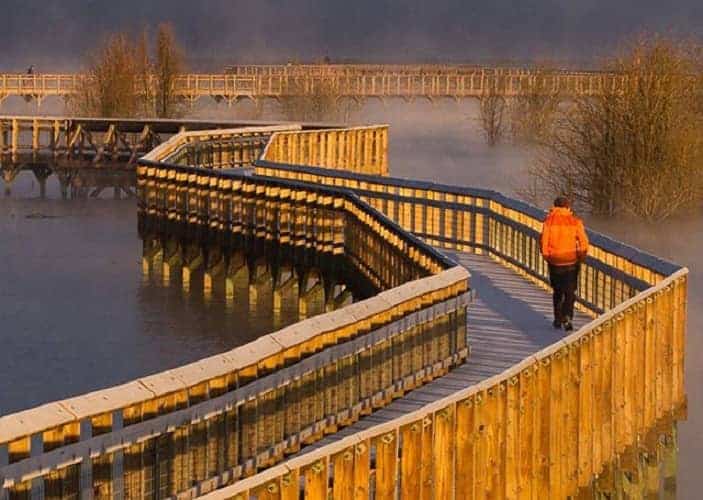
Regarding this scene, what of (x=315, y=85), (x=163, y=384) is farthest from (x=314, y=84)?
(x=163, y=384)

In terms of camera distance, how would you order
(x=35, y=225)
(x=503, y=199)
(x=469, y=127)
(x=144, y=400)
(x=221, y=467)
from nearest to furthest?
(x=144, y=400) → (x=221, y=467) → (x=503, y=199) → (x=35, y=225) → (x=469, y=127)

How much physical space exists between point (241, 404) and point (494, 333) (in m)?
8.24

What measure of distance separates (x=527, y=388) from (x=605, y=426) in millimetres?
3226

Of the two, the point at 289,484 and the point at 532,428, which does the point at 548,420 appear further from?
the point at 289,484

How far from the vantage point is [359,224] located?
37969 millimetres

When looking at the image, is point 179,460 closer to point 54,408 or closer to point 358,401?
point 54,408

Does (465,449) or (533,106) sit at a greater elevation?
(465,449)

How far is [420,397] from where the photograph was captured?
2386cm

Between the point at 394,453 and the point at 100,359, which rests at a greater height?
the point at 394,453

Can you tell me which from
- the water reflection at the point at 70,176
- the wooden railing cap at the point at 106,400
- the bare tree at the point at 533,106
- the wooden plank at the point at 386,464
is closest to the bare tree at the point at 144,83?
the bare tree at the point at 533,106

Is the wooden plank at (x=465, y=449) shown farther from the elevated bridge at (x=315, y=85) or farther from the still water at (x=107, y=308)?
the elevated bridge at (x=315, y=85)

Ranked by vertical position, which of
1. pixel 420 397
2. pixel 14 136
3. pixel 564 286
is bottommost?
pixel 14 136

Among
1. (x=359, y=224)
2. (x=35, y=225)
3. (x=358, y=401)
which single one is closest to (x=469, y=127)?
(x=35, y=225)

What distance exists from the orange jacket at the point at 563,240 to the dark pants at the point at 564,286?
0.34 feet
